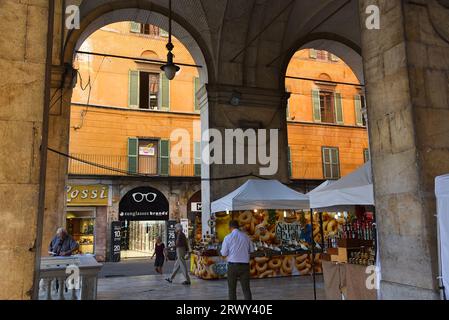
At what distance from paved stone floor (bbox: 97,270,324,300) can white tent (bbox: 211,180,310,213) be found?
1.73m

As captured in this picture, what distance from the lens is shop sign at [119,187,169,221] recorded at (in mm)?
19875

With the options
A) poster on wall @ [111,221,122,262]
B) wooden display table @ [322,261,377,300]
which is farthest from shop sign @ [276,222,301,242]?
poster on wall @ [111,221,122,262]

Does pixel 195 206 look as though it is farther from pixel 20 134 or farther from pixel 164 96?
pixel 20 134

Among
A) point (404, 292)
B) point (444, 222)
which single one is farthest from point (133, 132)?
point (444, 222)

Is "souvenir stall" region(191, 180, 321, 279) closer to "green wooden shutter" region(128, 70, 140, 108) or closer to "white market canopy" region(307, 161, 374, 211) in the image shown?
"white market canopy" region(307, 161, 374, 211)

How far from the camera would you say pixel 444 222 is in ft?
13.3

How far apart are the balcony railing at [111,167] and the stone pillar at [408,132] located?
14.9 meters

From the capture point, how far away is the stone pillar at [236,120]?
1125cm

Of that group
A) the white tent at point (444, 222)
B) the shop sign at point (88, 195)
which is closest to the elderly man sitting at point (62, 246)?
the white tent at point (444, 222)

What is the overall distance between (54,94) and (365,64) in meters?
7.74

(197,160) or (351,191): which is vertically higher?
(197,160)

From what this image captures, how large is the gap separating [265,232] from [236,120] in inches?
124

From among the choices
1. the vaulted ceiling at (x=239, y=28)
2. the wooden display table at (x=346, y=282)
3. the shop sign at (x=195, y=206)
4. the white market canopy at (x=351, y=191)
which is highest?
the vaulted ceiling at (x=239, y=28)

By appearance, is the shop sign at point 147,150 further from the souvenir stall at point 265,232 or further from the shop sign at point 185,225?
the souvenir stall at point 265,232
